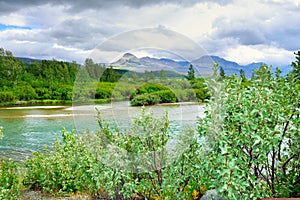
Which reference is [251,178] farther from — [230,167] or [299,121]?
[299,121]

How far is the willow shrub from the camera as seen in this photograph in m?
2.46

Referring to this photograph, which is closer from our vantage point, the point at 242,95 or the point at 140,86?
the point at 242,95

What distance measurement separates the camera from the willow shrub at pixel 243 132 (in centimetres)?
246

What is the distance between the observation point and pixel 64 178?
14.3 ft

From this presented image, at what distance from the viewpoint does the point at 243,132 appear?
2549 millimetres

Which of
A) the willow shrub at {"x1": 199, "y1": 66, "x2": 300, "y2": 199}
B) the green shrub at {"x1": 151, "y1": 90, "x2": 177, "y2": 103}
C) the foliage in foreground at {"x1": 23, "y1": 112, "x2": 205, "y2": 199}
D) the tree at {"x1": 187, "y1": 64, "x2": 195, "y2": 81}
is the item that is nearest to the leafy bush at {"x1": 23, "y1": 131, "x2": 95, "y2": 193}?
the foliage in foreground at {"x1": 23, "y1": 112, "x2": 205, "y2": 199}

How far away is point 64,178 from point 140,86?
71.5 inches

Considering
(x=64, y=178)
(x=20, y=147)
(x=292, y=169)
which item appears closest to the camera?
(x=292, y=169)

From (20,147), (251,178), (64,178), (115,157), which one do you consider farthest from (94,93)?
(20,147)

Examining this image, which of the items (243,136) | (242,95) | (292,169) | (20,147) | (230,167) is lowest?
(20,147)

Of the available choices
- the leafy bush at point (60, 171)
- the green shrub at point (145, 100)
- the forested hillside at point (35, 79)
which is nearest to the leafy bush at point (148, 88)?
the green shrub at point (145, 100)

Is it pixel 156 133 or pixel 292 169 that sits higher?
pixel 156 133

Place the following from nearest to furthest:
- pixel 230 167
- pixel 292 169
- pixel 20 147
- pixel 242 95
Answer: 1. pixel 230 167
2. pixel 242 95
3. pixel 292 169
4. pixel 20 147

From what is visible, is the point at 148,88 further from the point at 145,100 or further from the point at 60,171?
the point at 60,171
